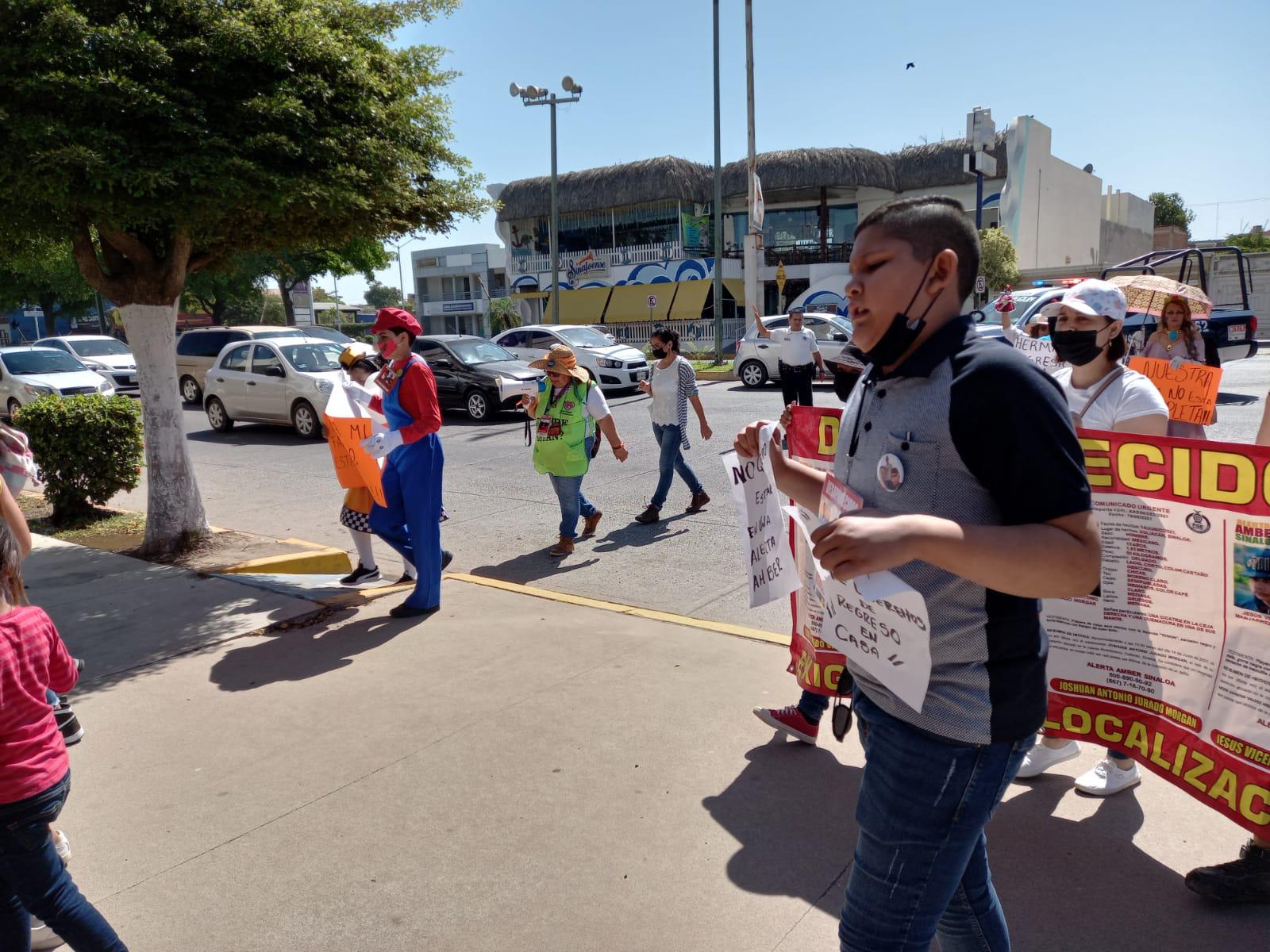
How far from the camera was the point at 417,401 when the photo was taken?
578 centimetres

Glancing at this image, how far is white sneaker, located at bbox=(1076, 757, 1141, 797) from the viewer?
135 inches

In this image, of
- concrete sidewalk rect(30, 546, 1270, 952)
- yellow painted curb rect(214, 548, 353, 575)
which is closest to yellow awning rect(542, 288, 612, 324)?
yellow painted curb rect(214, 548, 353, 575)

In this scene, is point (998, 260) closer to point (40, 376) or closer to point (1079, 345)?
point (40, 376)

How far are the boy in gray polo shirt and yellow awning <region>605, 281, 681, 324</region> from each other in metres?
37.2

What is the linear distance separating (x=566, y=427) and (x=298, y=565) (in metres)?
2.28

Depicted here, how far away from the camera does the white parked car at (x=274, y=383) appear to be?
50.6ft

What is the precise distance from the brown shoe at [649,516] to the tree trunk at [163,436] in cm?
364

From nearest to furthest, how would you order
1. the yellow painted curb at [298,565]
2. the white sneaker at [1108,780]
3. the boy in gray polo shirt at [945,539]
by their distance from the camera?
the boy in gray polo shirt at [945,539], the white sneaker at [1108,780], the yellow painted curb at [298,565]

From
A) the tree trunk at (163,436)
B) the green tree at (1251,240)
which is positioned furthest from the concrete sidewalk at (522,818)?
the green tree at (1251,240)

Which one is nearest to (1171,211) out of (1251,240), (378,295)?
(1251,240)

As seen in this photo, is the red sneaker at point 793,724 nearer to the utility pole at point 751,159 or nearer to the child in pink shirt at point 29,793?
the child in pink shirt at point 29,793

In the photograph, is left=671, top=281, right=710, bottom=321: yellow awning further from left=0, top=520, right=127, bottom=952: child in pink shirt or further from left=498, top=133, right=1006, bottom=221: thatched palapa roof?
left=0, top=520, right=127, bottom=952: child in pink shirt

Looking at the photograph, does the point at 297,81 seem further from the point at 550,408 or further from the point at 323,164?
the point at 550,408

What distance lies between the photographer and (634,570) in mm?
6977
